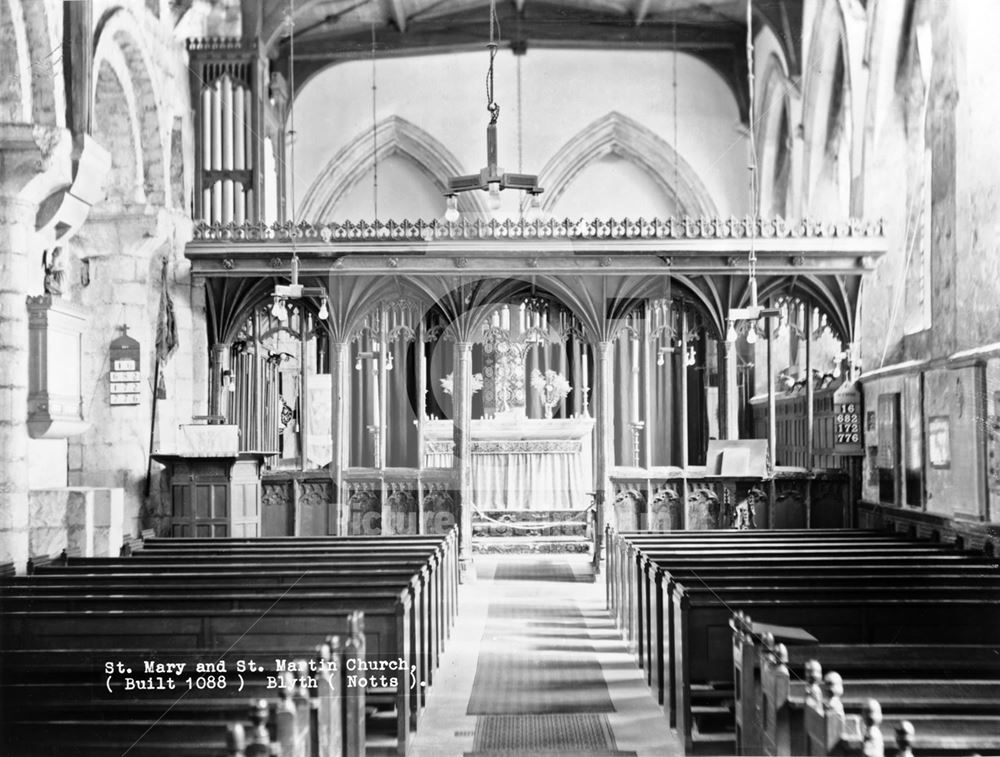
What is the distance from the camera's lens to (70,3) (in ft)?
24.6

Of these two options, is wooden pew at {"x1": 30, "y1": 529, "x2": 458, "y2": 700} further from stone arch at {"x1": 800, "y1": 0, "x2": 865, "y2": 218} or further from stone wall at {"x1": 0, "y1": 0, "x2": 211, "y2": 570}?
stone arch at {"x1": 800, "y1": 0, "x2": 865, "y2": 218}

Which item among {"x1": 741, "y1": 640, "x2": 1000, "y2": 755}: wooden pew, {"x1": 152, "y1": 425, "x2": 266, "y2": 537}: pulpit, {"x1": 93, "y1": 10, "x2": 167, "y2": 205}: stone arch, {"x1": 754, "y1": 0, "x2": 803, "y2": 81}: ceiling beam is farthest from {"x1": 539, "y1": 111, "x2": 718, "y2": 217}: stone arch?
{"x1": 741, "y1": 640, "x2": 1000, "y2": 755}: wooden pew

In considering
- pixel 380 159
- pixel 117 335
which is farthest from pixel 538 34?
pixel 117 335

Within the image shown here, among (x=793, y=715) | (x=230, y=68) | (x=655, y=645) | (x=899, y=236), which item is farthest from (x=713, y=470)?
(x=793, y=715)

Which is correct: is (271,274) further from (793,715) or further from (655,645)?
(793,715)

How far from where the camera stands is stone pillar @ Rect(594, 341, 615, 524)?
35.9 feet

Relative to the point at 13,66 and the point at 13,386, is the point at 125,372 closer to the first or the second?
the point at 13,386

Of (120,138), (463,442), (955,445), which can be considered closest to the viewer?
(955,445)

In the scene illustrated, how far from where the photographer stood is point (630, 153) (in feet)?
56.2

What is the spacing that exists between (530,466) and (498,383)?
1.78 m

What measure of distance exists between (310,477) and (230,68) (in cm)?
454

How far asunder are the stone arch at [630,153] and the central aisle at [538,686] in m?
8.66

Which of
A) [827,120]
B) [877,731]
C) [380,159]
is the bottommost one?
[877,731]

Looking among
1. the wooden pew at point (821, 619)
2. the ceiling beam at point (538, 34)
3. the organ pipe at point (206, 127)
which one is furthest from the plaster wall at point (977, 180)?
the ceiling beam at point (538, 34)
